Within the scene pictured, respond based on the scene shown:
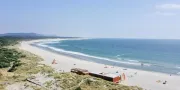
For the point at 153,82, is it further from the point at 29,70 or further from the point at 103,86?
the point at 29,70

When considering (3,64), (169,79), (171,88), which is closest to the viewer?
(171,88)

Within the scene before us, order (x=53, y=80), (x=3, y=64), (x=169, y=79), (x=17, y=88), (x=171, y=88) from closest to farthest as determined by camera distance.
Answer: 1. (x=17, y=88)
2. (x=53, y=80)
3. (x=171, y=88)
4. (x=169, y=79)
5. (x=3, y=64)

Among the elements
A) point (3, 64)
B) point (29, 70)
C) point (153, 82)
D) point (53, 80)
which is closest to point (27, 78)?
point (53, 80)

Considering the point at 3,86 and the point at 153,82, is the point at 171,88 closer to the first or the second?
the point at 153,82

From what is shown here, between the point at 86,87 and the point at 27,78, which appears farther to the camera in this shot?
the point at 27,78

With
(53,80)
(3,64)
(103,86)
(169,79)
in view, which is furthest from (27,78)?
(169,79)

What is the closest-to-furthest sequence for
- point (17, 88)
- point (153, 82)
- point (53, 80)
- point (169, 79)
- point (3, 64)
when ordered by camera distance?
point (17, 88) < point (53, 80) < point (153, 82) < point (169, 79) < point (3, 64)

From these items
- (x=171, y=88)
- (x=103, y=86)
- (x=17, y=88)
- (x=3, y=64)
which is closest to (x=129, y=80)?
(x=171, y=88)

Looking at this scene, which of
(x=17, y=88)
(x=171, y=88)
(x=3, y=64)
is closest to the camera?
(x=17, y=88)

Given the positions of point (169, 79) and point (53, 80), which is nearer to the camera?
point (53, 80)
